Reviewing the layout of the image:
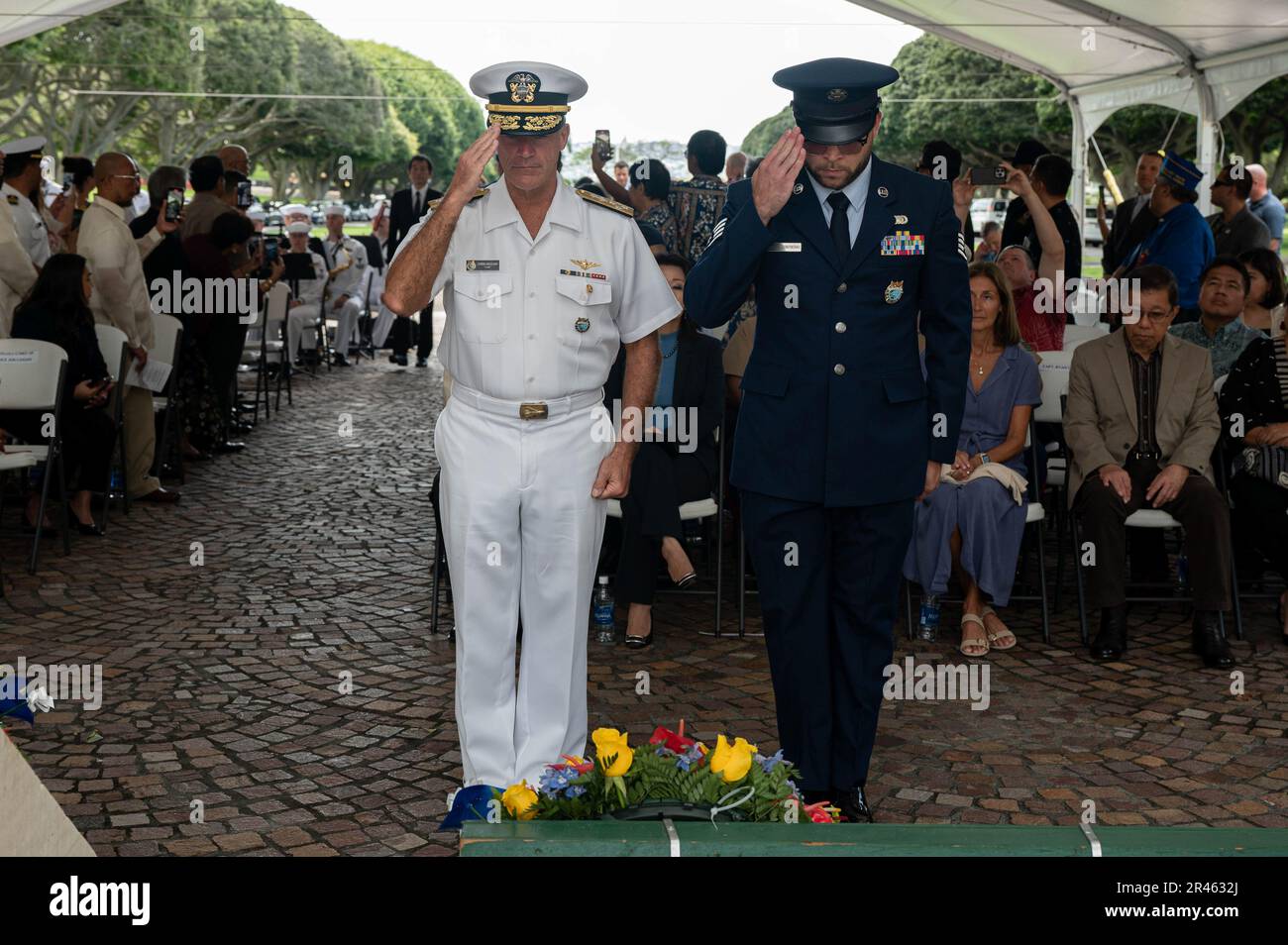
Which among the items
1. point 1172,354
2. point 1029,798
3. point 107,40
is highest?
point 107,40

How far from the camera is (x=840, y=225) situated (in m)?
4.06

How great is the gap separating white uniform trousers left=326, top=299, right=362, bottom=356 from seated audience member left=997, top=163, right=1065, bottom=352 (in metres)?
11.4

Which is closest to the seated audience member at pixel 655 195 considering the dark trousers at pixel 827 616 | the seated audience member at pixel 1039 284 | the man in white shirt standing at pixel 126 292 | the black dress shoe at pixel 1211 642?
the seated audience member at pixel 1039 284

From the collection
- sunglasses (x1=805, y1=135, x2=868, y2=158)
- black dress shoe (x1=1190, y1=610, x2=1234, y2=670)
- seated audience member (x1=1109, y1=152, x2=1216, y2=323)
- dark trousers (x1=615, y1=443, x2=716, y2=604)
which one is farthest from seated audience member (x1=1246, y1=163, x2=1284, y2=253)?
sunglasses (x1=805, y1=135, x2=868, y2=158)

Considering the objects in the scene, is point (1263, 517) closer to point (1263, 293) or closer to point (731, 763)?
point (1263, 293)

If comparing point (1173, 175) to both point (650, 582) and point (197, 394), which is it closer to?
point (650, 582)

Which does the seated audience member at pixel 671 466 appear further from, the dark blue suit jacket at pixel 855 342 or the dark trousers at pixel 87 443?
the dark trousers at pixel 87 443

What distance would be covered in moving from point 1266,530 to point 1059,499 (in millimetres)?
1668

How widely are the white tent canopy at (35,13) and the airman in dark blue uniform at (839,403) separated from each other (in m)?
10.3

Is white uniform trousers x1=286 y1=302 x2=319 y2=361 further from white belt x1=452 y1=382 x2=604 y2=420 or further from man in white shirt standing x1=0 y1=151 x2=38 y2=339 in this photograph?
white belt x1=452 y1=382 x2=604 y2=420

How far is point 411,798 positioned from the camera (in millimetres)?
4637

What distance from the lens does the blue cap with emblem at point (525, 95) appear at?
12.3 ft

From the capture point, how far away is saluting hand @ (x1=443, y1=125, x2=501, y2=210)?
3.63 metres

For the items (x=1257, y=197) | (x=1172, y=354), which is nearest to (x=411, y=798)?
(x=1172, y=354)
